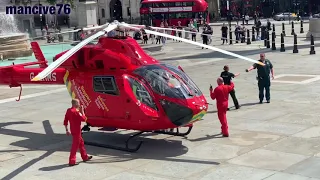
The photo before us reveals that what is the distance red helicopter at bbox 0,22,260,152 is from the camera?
1113cm

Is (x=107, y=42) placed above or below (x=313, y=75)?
above

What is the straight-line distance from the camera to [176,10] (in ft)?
181

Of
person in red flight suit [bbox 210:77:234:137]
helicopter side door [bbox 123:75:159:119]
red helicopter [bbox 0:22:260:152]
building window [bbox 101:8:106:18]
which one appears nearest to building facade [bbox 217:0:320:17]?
building window [bbox 101:8:106:18]

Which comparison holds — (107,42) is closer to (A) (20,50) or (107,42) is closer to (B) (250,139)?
(B) (250,139)

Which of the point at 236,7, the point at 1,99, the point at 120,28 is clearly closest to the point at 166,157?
the point at 120,28

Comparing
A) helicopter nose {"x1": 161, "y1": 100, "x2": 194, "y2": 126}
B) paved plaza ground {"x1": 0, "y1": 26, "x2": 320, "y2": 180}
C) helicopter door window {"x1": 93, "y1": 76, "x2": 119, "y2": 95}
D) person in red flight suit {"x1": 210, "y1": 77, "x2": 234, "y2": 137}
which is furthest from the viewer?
person in red flight suit {"x1": 210, "y1": 77, "x2": 234, "y2": 137}

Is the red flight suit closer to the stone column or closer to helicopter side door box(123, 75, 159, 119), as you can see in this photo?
helicopter side door box(123, 75, 159, 119)

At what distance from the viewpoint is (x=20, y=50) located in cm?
3253

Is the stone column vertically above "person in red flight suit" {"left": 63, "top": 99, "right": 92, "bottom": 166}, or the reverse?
the stone column

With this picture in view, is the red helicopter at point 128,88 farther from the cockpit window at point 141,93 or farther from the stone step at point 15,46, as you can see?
the stone step at point 15,46

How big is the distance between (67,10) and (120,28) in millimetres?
50612

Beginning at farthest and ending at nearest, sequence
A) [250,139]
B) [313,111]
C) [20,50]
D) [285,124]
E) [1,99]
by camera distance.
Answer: [20,50] < [1,99] < [313,111] < [285,124] < [250,139]

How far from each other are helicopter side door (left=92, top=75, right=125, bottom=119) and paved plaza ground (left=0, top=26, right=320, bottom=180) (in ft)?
2.86

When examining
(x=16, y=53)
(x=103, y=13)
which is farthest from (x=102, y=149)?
(x=103, y=13)
